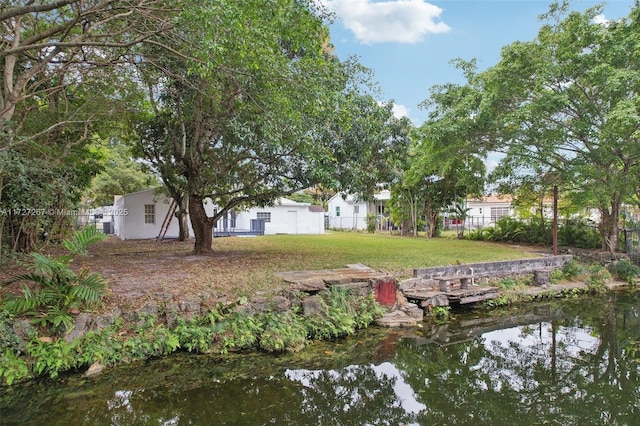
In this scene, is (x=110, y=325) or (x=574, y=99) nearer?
(x=110, y=325)

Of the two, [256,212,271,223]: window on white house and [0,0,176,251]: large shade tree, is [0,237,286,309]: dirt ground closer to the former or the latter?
[0,0,176,251]: large shade tree

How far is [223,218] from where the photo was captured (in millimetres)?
22422

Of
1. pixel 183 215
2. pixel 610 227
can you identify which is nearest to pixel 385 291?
pixel 610 227

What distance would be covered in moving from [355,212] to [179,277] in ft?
80.8

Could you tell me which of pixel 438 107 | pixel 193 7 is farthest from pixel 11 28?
pixel 438 107

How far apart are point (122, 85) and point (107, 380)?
7497mm

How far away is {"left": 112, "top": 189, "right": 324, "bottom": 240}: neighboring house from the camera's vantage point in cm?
1920

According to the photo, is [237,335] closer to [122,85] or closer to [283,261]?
[283,261]

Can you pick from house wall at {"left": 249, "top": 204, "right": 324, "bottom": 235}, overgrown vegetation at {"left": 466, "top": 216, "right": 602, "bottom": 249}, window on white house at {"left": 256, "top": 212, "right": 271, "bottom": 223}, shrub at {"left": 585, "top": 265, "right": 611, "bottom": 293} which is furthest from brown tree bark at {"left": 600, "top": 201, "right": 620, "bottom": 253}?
window on white house at {"left": 256, "top": 212, "right": 271, "bottom": 223}

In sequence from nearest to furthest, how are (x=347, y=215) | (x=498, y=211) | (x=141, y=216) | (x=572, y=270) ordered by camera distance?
(x=572, y=270), (x=141, y=216), (x=498, y=211), (x=347, y=215)

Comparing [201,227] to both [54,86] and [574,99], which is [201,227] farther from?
[574,99]

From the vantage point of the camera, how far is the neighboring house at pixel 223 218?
19203 mm

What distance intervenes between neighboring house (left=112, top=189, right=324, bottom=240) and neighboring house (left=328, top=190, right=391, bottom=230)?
12.1 ft

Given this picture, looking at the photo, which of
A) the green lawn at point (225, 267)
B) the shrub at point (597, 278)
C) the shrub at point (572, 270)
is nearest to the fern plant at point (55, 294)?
the green lawn at point (225, 267)
